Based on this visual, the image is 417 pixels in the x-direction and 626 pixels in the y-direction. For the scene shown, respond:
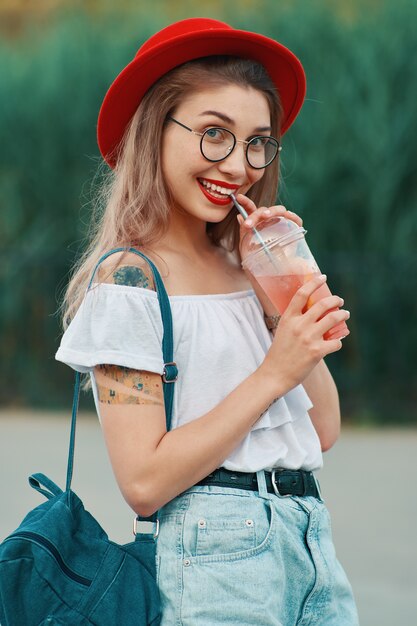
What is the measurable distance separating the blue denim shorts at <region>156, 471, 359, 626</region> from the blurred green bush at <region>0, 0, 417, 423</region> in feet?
22.1

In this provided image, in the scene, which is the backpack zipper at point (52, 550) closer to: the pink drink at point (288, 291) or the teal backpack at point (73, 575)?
the teal backpack at point (73, 575)

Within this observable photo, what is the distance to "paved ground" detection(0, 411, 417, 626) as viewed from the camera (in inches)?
201

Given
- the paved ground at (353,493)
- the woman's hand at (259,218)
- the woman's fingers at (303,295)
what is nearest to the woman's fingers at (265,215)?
the woman's hand at (259,218)

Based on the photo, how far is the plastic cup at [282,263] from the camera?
222 centimetres

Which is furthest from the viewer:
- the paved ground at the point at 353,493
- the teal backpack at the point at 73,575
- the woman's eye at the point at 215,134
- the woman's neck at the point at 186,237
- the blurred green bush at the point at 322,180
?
the blurred green bush at the point at 322,180

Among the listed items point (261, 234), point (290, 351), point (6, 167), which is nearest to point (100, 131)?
point (261, 234)

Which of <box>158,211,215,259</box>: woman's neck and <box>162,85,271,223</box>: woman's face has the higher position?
<box>162,85,271,223</box>: woman's face

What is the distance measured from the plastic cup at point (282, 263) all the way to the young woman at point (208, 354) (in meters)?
0.03

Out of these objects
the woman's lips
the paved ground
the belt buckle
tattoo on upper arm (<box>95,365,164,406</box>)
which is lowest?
the paved ground

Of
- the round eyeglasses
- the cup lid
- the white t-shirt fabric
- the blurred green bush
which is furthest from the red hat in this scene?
the blurred green bush

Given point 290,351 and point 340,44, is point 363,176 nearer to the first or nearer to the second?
point 340,44

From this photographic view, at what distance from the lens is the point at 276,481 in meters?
2.22

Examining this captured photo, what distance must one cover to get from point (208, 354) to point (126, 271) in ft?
0.78

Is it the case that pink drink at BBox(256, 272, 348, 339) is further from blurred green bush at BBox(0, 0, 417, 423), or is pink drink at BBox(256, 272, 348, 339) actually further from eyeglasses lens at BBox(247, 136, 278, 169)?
blurred green bush at BBox(0, 0, 417, 423)
